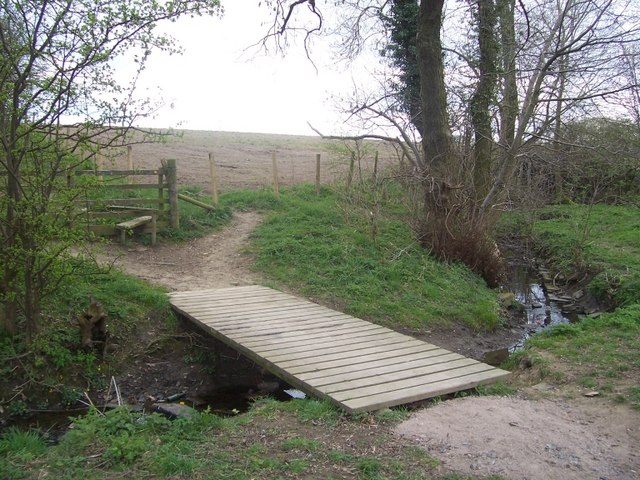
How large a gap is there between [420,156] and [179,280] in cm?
601

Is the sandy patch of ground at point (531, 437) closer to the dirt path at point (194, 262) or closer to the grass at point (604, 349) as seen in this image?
the grass at point (604, 349)

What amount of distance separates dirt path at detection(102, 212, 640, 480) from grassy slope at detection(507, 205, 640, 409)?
1.97ft

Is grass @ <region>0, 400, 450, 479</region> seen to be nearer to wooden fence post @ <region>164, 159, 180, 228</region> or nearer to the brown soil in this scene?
the brown soil

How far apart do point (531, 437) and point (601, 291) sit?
7.31 meters

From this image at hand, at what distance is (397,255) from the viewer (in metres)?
11.7

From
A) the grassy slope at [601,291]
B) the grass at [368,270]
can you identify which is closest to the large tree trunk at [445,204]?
the grass at [368,270]

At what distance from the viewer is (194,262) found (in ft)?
37.9

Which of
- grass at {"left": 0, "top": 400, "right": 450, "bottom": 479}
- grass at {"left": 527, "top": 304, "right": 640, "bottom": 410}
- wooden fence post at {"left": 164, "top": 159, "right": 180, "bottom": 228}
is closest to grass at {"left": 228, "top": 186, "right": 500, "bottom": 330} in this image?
wooden fence post at {"left": 164, "top": 159, "right": 180, "bottom": 228}

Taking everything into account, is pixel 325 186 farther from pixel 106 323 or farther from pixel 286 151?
pixel 286 151

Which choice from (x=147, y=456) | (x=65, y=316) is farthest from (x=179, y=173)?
(x=147, y=456)

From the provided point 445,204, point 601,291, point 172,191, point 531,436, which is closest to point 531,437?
point 531,436

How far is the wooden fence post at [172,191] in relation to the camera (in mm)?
12641

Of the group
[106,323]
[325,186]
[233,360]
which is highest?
[325,186]

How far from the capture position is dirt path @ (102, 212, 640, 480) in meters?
4.17
